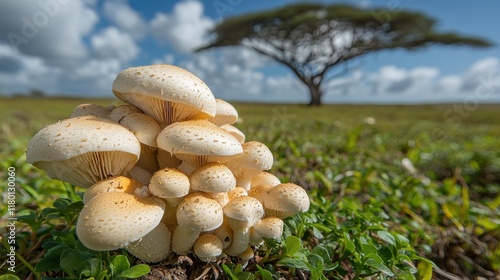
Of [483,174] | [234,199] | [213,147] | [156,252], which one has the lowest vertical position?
[483,174]

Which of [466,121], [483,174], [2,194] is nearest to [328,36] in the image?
[466,121]

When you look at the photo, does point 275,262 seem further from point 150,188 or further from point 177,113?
point 177,113

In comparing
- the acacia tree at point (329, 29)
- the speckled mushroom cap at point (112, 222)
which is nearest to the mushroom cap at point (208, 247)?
the speckled mushroom cap at point (112, 222)

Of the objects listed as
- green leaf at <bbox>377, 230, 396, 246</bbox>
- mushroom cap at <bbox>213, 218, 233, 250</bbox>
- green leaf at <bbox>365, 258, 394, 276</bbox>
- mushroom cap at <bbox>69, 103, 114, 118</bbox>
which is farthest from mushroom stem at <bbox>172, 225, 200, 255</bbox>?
green leaf at <bbox>377, 230, 396, 246</bbox>

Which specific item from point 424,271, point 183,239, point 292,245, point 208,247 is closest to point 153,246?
point 183,239

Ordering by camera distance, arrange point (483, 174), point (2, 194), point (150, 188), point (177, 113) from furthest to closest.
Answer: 1. point (483, 174)
2. point (2, 194)
3. point (177, 113)
4. point (150, 188)
